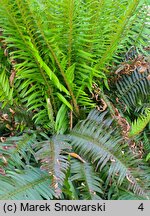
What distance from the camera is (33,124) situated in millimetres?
1594

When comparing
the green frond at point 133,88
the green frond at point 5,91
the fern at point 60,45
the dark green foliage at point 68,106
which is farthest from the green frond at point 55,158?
the green frond at point 133,88

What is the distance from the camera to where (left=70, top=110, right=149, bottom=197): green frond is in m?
1.28

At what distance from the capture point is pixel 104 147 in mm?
1353

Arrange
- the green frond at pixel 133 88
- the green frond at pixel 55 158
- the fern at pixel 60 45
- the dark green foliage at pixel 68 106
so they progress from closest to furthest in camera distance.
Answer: the green frond at pixel 55 158 → the dark green foliage at pixel 68 106 → the fern at pixel 60 45 → the green frond at pixel 133 88

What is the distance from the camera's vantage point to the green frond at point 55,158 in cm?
118

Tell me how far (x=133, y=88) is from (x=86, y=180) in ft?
2.18

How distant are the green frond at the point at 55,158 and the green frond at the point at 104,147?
7 cm

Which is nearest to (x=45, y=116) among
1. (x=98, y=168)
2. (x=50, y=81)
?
(x=50, y=81)

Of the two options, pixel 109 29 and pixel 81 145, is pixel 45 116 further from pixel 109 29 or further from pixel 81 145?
pixel 109 29

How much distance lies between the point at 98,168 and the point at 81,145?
123mm

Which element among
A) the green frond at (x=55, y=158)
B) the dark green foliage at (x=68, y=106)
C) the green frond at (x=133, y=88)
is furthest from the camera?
the green frond at (x=133, y=88)

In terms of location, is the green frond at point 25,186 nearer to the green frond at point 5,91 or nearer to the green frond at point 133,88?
the green frond at point 5,91

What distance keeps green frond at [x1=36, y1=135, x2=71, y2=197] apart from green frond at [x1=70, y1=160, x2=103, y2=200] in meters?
0.05

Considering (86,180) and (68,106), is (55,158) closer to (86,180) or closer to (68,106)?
(86,180)
